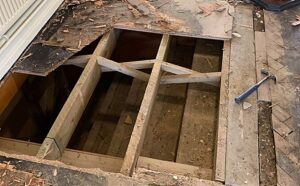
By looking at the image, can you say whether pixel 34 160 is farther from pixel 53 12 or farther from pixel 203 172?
pixel 53 12

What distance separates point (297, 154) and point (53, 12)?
207 cm

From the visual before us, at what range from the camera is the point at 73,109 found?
1.96m

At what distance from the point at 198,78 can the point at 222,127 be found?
51 cm

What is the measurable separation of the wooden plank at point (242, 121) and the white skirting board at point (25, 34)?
1456mm

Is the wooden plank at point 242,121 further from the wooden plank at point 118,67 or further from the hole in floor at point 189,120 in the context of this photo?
the wooden plank at point 118,67

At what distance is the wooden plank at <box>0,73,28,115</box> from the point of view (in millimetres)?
2215

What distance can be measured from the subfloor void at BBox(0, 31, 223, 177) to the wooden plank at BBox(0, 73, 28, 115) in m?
0.14


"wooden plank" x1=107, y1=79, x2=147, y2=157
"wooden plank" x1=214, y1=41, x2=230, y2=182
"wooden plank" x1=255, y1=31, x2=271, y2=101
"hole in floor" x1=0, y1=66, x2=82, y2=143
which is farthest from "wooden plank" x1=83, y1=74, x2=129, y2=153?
"wooden plank" x1=255, y1=31, x2=271, y2=101

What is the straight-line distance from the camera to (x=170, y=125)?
8.66ft

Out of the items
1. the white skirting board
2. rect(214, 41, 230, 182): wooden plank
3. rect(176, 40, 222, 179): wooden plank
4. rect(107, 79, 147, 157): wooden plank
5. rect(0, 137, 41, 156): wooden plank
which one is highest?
the white skirting board

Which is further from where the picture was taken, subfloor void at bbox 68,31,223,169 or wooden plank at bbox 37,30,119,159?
subfloor void at bbox 68,31,223,169

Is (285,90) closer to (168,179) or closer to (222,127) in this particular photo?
(222,127)

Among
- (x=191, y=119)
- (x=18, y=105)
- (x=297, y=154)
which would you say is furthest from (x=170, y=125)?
(x=18, y=105)

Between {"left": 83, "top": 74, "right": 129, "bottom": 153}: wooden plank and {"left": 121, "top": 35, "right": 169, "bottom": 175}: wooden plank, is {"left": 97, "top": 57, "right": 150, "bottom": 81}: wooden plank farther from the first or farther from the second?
{"left": 83, "top": 74, "right": 129, "bottom": 153}: wooden plank
